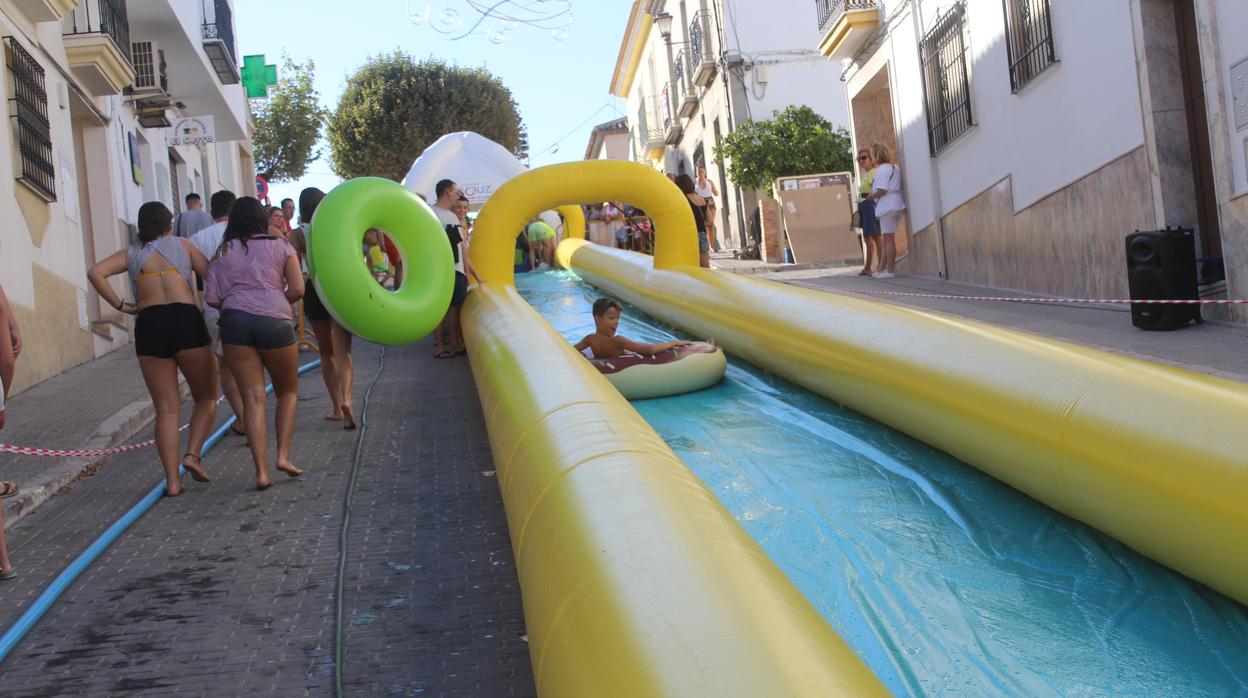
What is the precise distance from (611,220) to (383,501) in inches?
725

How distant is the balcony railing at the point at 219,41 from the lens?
1898cm

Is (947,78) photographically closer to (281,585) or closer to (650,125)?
(281,585)

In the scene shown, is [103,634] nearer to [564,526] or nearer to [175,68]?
[564,526]

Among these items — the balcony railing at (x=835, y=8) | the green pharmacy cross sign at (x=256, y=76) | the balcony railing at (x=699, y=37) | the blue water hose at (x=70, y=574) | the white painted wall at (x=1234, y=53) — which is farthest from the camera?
the balcony railing at (x=699, y=37)

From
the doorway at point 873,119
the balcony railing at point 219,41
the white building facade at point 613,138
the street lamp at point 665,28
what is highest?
the white building facade at point 613,138

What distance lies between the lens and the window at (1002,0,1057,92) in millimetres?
10258

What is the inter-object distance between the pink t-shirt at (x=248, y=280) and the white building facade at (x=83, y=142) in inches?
115

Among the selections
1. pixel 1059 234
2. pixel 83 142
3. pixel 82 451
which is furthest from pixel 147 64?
pixel 1059 234

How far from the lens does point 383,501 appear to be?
540cm

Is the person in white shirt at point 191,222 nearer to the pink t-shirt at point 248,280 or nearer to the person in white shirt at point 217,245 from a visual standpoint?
the person in white shirt at point 217,245

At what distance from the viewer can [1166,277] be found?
7.68 meters

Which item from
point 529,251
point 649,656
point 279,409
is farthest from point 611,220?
point 649,656

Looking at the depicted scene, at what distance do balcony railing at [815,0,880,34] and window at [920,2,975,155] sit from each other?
203cm

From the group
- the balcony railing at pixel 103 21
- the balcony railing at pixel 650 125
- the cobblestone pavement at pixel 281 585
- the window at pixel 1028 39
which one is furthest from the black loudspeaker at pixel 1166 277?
the balcony railing at pixel 650 125
